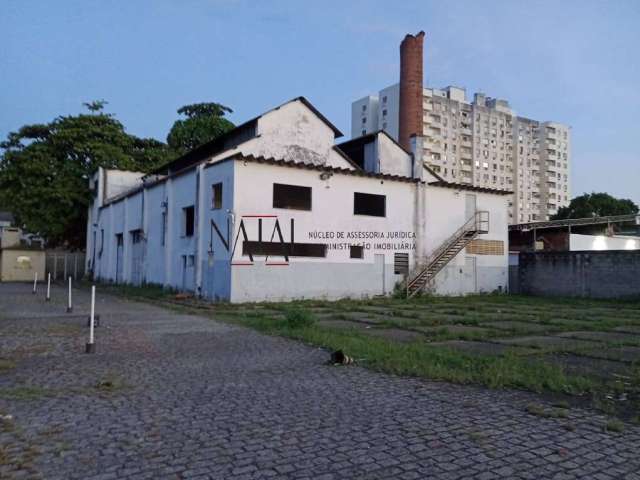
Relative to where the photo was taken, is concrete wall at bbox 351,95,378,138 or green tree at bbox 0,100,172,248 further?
concrete wall at bbox 351,95,378,138

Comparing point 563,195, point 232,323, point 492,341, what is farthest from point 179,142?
point 563,195

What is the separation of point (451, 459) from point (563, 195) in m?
117

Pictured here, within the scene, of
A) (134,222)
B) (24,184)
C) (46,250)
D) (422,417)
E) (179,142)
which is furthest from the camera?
(179,142)

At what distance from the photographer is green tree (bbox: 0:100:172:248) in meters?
36.0

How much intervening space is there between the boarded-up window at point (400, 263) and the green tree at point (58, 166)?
23874 millimetres

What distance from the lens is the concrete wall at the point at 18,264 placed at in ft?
133

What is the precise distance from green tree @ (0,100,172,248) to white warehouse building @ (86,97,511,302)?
8186 mm

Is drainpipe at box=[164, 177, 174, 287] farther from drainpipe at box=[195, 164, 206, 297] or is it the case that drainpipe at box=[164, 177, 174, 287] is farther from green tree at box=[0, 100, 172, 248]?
green tree at box=[0, 100, 172, 248]

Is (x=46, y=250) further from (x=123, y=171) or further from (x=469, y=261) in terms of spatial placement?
(x=469, y=261)

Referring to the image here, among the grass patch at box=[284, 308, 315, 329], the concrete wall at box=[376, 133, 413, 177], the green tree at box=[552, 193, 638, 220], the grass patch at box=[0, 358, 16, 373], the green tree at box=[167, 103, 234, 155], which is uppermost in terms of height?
the green tree at box=[167, 103, 234, 155]

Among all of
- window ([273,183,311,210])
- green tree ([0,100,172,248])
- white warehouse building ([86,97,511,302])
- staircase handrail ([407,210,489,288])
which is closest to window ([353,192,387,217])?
white warehouse building ([86,97,511,302])

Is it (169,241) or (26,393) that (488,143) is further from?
(26,393)

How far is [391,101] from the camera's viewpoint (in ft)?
285

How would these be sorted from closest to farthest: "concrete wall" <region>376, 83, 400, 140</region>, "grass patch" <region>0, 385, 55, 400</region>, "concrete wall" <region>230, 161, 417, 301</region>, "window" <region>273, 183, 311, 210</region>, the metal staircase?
1. "grass patch" <region>0, 385, 55, 400</region>
2. "concrete wall" <region>230, 161, 417, 301</region>
3. "window" <region>273, 183, 311, 210</region>
4. the metal staircase
5. "concrete wall" <region>376, 83, 400, 140</region>
